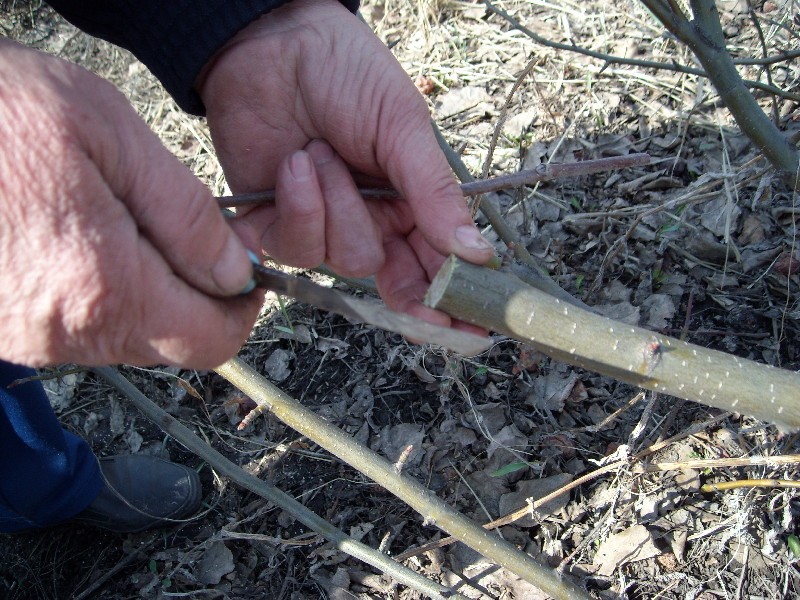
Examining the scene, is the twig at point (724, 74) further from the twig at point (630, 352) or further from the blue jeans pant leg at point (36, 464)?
the blue jeans pant leg at point (36, 464)

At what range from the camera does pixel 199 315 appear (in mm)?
1273

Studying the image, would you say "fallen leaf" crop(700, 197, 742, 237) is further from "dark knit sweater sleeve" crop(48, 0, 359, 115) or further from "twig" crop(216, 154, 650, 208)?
"dark knit sweater sleeve" crop(48, 0, 359, 115)

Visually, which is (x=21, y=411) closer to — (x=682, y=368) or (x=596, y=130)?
(x=682, y=368)

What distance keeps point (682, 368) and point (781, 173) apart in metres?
1.10

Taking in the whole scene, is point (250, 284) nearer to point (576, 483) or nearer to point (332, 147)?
point (332, 147)

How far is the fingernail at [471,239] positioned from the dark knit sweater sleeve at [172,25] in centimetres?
90

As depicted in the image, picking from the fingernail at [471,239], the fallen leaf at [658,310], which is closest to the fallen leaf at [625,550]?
the fallen leaf at [658,310]

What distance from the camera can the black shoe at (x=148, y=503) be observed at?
94.7 inches

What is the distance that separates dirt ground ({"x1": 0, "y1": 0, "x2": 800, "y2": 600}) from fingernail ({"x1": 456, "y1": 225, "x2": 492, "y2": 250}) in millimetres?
429

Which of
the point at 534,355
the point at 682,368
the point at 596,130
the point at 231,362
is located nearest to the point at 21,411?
the point at 231,362

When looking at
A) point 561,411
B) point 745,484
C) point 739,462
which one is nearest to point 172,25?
point 561,411

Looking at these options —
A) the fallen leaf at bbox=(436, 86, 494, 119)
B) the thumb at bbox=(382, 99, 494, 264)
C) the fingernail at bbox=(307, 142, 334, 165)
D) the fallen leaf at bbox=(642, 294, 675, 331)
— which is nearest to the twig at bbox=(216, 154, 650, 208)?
the thumb at bbox=(382, 99, 494, 264)

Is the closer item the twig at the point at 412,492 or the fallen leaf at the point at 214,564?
the twig at the point at 412,492

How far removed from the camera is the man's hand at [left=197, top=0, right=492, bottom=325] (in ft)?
5.55
